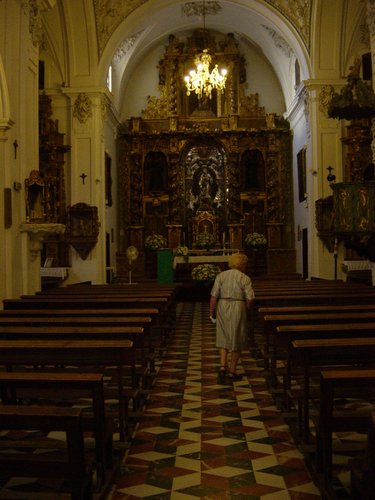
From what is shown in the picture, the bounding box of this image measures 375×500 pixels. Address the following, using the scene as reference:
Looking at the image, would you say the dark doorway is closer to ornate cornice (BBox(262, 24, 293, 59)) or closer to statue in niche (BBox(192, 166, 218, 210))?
statue in niche (BBox(192, 166, 218, 210))

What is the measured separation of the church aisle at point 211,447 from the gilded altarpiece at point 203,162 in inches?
630

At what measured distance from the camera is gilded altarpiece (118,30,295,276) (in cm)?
2331

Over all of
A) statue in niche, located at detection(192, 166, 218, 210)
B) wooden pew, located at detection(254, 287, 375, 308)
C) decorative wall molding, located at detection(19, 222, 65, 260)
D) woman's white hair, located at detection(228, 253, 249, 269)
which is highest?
statue in niche, located at detection(192, 166, 218, 210)

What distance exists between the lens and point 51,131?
17.9 metres

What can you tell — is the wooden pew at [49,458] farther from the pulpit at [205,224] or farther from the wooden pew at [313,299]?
the pulpit at [205,224]

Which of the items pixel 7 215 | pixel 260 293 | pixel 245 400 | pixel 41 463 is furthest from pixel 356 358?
pixel 7 215

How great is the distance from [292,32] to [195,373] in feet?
43.4

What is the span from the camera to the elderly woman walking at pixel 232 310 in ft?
23.5

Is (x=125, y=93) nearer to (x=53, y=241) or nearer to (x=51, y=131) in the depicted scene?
(x=51, y=131)

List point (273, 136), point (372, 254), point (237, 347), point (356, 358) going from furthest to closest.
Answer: point (273, 136) < point (372, 254) < point (237, 347) < point (356, 358)

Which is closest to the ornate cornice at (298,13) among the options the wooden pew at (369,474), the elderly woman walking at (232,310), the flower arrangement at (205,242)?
the flower arrangement at (205,242)

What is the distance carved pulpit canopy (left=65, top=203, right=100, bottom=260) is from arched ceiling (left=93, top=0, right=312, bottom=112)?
4.18 metres

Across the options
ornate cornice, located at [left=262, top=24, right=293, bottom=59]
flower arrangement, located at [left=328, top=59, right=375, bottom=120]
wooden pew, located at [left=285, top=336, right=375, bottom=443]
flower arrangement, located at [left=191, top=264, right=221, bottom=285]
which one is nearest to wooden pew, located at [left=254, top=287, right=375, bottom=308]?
wooden pew, located at [left=285, top=336, right=375, bottom=443]

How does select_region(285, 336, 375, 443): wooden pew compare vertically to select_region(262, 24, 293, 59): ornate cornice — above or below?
below
